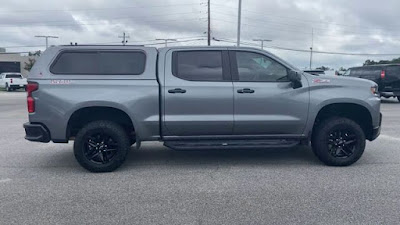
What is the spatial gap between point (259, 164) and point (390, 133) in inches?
191

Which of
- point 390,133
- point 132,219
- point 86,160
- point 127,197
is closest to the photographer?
point 132,219

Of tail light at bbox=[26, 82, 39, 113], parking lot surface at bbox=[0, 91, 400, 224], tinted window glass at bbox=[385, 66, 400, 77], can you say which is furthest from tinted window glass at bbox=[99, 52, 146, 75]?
tinted window glass at bbox=[385, 66, 400, 77]

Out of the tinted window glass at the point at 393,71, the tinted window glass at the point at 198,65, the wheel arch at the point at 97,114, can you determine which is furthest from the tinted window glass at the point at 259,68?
the tinted window glass at the point at 393,71

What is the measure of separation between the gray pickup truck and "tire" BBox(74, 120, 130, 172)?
2 cm

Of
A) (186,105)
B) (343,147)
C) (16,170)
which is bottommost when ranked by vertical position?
(16,170)

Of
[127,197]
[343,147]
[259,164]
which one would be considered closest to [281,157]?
[259,164]

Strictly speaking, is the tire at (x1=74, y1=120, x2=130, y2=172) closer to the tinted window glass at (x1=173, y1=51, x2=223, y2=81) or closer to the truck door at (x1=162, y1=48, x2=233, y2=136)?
the truck door at (x1=162, y1=48, x2=233, y2=136)

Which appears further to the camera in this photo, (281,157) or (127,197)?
(281,157)

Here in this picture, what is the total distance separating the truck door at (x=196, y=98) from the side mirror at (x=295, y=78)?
0.95 meters

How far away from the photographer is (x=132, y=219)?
4.12m

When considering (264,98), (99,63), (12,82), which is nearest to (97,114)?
(99,63)

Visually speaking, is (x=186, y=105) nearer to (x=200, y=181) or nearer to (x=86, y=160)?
(x=200, y=181)

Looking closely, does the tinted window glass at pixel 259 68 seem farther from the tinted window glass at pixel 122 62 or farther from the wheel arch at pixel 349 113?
the tinted window glass at pixel 122 62

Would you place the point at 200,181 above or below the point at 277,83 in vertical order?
below
